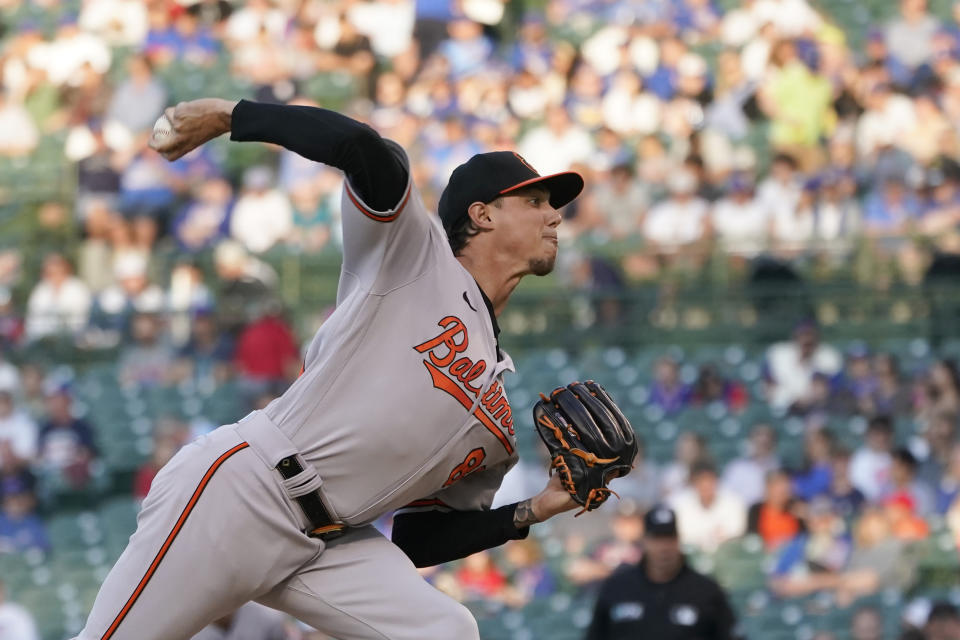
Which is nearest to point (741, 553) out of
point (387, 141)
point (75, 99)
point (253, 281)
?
point (253, 281)

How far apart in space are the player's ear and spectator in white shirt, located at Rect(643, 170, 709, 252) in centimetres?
655

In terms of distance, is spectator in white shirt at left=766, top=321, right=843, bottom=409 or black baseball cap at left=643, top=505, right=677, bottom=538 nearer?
black baseball cap at left=643, top=505, right=677, bottom=538

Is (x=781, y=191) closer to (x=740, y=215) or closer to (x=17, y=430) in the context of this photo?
(x=740, y=215)

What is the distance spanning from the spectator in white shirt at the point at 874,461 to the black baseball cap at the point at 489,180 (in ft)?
17.1

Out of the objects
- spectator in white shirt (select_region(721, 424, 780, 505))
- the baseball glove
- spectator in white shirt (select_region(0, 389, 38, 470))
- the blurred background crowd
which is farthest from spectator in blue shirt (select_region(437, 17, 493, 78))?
the baseball glove

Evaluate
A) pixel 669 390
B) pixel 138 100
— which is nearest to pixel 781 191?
pixel 669 390

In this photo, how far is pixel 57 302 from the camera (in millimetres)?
10766

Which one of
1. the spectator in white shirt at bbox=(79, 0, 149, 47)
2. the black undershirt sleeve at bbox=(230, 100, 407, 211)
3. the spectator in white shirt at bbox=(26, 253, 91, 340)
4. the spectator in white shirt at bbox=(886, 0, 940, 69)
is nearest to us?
the black undershirt sleeve at bbox=(230, 100, 407, 211)

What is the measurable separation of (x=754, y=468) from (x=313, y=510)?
18.5ft

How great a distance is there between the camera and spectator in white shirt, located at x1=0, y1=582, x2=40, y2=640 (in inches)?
320

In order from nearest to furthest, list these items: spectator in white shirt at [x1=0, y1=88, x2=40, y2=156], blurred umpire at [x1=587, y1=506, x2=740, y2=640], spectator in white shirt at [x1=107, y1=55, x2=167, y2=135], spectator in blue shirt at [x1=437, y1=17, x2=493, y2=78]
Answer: blurred umpire at [x1=587, y1=506, x2=740, y2=640] → spectator in white shirt at [x1=107, y1=55, x2=167, y2=135] → spectator in blue shirt at [x1=437, y1=17, x2=493, y2=78] → spectator in white shirt at [x1=0, y1=88, x2=40, y2=156]

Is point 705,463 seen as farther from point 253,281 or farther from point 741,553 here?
point 253,281

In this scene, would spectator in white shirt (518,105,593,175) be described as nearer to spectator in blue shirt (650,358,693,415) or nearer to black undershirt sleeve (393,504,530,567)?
spectator in blue shirt (650,358,693,415)

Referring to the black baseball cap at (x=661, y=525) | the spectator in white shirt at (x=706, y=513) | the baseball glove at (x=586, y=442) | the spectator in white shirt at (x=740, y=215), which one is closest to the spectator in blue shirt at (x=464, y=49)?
the spectator in white shirt at (x=740, y=215)
